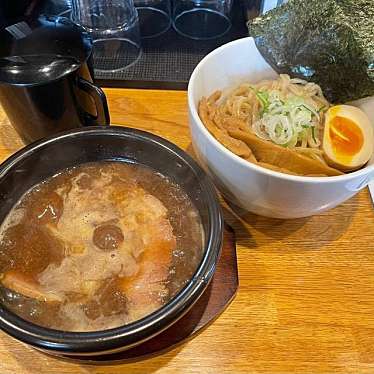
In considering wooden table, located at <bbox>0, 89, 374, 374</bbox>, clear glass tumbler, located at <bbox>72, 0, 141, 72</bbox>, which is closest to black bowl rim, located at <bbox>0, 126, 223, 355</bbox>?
wooden table, located at <bbox>0, 89, 374, 374</bbox>

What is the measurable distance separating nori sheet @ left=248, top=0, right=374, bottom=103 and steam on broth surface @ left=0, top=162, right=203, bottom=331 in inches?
18.3

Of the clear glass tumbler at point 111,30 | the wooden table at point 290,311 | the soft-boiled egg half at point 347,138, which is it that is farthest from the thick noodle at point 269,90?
the clear glass tumbler at point 111,30

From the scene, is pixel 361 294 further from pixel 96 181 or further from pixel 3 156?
pixel 3 156

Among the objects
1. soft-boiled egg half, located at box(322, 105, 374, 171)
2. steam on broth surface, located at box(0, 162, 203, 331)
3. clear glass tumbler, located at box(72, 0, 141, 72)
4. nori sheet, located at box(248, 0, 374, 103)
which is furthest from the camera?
clear glass tumbler, located at box(72, 0, 141, 72)

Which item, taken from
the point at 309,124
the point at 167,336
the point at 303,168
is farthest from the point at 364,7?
the point at 167,336

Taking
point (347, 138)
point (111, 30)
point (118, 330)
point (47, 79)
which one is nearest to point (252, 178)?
point (347, 138)

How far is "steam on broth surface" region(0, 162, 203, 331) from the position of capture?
800mm

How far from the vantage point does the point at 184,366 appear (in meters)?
0.86

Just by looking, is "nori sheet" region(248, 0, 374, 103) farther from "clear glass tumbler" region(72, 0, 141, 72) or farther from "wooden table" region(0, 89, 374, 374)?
"clear glass tumbler" region(72, 0, 141, 72)

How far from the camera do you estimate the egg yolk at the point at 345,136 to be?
0.98m

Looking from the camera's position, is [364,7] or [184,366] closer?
[184,366]

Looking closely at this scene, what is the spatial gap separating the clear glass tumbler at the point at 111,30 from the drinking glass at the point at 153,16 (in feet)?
0.15

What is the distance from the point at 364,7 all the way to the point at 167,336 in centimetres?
88

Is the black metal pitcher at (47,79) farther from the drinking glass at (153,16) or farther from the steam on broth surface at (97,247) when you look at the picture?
the drinking glass at (153,16)
